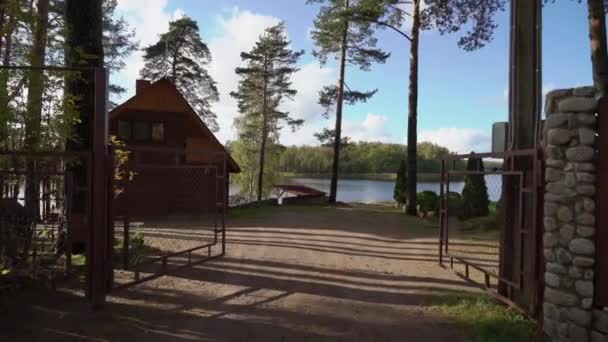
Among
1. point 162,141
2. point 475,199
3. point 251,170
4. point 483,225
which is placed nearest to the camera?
point 483,225

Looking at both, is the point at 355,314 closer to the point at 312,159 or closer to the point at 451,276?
the point at 451,276

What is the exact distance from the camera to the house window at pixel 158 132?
19.0m

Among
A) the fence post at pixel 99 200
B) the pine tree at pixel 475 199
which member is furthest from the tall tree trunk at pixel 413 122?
the fence post at pixel 99 200

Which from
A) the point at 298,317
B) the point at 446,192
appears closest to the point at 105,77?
the point at 298,317

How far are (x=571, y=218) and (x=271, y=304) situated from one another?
3.46 m

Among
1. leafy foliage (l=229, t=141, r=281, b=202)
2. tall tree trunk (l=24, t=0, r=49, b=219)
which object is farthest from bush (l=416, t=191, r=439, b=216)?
leafy foliage (l=229, t=141, r=281, b=202)

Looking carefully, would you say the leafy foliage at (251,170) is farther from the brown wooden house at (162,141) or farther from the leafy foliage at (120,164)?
the leafy foliage at (120,164)

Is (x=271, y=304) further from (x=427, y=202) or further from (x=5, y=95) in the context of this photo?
(x=427, y=202)

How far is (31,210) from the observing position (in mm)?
6734

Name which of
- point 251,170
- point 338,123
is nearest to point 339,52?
point 338,123

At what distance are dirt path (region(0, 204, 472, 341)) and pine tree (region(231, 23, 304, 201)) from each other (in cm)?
2670

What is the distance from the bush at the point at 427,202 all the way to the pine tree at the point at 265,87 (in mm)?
16114

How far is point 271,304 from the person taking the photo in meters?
6.19

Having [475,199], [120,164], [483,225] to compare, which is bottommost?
[483,225]
